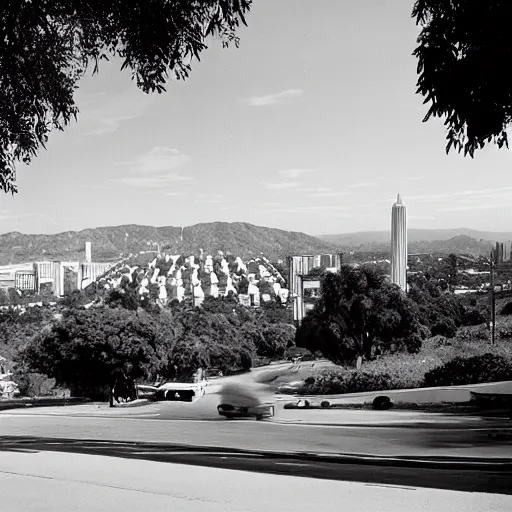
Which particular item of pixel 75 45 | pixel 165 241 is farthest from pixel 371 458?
pixel 75 45

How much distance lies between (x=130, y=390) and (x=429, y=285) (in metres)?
1.44

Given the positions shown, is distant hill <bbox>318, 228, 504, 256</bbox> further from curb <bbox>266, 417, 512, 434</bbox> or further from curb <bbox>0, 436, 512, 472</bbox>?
curb <bbox>0, 436, 512, 472</bbox>

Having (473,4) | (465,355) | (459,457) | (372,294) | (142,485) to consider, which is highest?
(473,4)

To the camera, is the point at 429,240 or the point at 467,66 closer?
the point at 467,66

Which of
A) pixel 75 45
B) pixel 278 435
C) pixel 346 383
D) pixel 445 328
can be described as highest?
pixel 75 45

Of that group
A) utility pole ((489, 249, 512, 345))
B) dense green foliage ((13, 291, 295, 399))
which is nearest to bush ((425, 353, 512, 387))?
utility pole ((489, 249, 512, 345))

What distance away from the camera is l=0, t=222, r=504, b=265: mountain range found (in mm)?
2473

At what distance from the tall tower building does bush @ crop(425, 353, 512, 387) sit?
386 millimetres

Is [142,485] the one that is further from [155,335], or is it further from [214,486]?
[155,335]

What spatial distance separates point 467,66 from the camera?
195 cm

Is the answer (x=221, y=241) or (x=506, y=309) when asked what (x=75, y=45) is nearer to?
(x=221, y=241)

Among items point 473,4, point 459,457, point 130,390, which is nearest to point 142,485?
point 130,390

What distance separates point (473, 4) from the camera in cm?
191

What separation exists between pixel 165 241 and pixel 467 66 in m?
1.73
